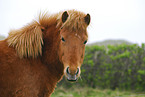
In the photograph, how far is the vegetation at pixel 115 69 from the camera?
8.12 m

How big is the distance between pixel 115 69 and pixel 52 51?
625 centimetres

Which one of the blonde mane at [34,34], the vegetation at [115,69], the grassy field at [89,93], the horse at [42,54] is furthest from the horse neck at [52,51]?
the vegetation at [115,69]

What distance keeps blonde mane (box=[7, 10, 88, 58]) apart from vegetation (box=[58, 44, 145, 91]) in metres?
5.68

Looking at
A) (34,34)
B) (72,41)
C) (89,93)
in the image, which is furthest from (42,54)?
(89,93)

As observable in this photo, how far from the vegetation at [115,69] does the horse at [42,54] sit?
220 inches

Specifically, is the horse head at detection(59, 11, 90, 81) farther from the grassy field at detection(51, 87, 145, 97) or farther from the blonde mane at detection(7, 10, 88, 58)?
the grassy field at detection(51, 87, 145, 97)

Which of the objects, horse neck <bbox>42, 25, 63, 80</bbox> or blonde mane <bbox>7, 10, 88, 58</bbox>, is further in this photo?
horse neck <bbox>42, 25, 63, 80</bbox>

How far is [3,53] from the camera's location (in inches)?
101

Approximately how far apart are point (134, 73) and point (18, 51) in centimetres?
710

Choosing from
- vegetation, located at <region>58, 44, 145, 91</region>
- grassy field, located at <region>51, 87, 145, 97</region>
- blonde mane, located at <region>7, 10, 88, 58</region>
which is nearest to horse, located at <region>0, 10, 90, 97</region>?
blonde mane, located at <region>7, 10, 88, 58</region>

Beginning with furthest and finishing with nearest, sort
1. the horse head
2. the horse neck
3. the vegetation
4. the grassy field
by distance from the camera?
the vegetation → the grassy field → the horse neck → the horse head

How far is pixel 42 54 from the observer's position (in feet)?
9.48

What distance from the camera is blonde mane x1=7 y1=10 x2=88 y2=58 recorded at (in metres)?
2.66

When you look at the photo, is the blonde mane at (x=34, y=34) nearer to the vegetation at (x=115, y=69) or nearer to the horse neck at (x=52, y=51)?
the horse neck at (x=52, y=51)
